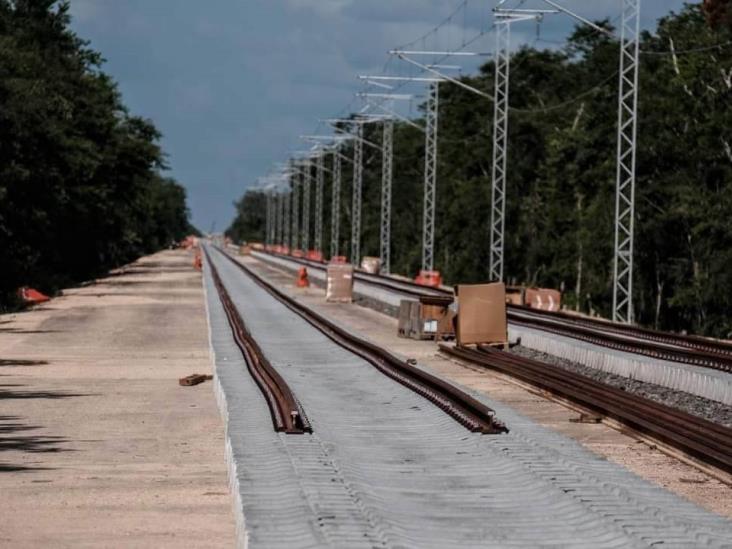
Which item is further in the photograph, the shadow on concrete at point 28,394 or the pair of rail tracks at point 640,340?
the pair of rail tracks at point 640,340

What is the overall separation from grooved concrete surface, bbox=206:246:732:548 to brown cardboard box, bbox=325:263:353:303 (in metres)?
42.2

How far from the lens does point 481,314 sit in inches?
1356

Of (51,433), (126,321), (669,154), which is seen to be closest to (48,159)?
(126,321)

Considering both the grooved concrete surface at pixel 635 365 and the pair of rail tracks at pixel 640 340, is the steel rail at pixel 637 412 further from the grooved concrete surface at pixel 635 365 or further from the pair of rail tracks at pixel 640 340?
the pair of rail tracks at pixel 640 340

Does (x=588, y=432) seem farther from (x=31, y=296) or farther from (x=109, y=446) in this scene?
(x=31, y=296)

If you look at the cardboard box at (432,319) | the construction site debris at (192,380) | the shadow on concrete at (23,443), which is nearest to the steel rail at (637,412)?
the construction site debris at (192,380)

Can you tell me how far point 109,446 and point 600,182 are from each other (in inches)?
2434

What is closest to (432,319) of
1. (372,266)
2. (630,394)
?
(630,394)

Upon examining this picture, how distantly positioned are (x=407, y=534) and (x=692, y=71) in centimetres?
5952

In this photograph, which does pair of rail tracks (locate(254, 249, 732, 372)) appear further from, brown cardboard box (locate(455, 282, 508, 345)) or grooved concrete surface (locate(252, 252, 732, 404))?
brown cardboard box (locate(455, 282, 508, 345))

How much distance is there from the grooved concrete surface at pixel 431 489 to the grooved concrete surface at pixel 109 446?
20.8 inches

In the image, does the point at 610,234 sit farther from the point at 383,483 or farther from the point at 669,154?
the point at 383,483

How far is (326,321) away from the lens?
45.0 meters

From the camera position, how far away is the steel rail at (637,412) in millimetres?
16047
